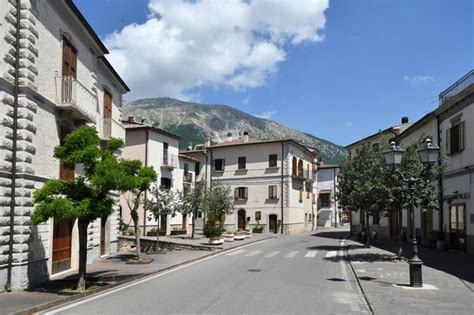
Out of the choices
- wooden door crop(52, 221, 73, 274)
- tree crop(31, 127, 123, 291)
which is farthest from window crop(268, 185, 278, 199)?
tree crop(31, 127, 123, 291)

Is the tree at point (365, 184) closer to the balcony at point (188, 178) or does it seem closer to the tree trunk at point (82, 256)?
the tree trunk at point (82, 256)

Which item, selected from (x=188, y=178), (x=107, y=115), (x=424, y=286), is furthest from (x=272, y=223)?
(x=424, y=286)

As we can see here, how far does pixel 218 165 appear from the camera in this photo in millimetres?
50531

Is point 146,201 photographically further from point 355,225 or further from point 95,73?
point 355,225

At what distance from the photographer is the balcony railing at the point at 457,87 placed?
21419 millimetres

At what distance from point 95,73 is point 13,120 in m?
6.95

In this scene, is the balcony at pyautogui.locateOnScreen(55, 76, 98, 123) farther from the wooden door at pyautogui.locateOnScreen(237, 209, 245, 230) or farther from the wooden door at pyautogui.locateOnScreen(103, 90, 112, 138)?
the wooden door at pyautogui.locateOnScreen(237, 209, 245, 230)

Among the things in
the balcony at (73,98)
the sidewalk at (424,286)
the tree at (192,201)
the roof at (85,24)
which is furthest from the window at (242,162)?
the balcony at (73,98)

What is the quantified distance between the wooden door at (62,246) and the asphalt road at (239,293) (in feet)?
11.1

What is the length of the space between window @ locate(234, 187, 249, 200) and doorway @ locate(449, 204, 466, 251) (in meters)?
26.6

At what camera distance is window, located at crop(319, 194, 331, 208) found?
6875 centimetres

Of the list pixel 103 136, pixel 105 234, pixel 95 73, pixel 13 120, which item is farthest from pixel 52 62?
pixel 105 234

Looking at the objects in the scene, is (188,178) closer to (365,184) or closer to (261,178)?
(261,178)

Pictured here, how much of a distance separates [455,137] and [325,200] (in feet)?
152
